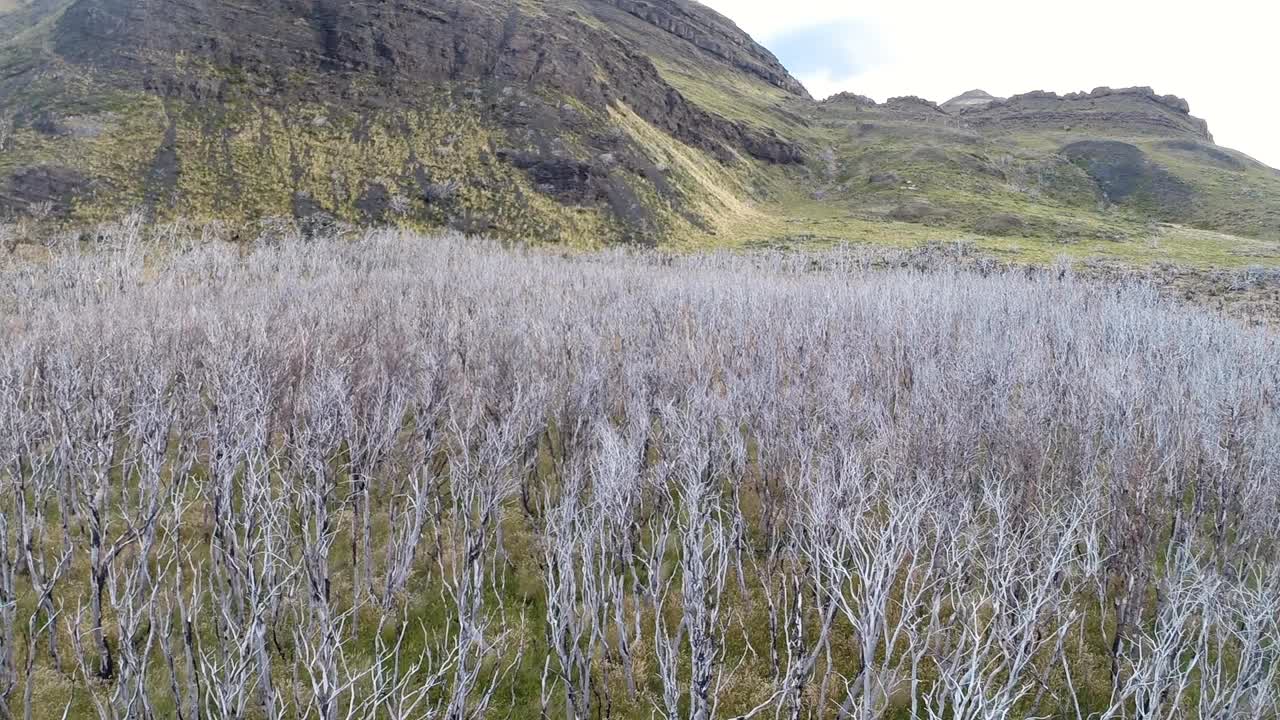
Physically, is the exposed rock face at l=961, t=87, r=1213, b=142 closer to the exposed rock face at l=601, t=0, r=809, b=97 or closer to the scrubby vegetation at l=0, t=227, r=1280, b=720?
the exposed rock face at l=601, t=0, r=809, b=97

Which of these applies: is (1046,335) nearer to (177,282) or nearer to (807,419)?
(807,419)

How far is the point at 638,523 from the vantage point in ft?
27.5

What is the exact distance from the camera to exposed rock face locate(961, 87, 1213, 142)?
98938mm

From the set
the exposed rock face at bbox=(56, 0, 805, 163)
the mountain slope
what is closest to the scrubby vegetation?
the mountain slope

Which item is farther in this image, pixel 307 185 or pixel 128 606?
pixel 307 185

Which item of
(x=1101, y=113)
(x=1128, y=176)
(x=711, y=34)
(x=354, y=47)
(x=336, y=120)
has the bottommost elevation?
(x=336, y=120)

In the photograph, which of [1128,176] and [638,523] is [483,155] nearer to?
[638,523]

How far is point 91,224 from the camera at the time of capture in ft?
117

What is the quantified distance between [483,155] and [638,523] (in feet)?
157

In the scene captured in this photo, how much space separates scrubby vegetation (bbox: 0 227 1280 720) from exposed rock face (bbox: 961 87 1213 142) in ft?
364

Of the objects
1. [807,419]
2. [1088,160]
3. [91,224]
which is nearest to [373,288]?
[807,419]

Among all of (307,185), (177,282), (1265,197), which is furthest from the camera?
(1265,197)

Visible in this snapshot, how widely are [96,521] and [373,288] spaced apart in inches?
732

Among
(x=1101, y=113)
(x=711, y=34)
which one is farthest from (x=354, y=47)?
(x=1101, y=113)
